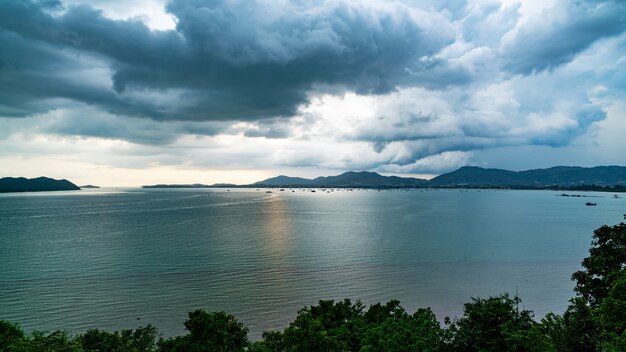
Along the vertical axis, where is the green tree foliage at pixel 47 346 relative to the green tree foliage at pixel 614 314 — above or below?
below

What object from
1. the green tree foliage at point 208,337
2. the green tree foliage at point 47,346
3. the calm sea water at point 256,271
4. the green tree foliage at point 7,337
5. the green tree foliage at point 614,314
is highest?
the green tree foliage at point 614,314

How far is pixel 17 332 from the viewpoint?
28.3 m

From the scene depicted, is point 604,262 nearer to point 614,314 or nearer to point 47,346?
point 614,314

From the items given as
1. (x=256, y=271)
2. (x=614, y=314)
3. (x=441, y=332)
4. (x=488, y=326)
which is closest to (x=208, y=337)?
(x=441, y=332)

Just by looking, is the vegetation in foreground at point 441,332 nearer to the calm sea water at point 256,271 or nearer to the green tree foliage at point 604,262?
the green tree foliage at point 604,262

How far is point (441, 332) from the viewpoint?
2719cm

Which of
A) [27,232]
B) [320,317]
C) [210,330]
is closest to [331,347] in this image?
[320,317]

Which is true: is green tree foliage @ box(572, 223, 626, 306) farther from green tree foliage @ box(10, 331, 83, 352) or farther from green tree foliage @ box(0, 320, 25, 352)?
green tree foliage @ box(0, 320, 25, 352)

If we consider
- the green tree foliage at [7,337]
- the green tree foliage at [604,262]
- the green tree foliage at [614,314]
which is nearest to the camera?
the green tree foliage at [614,314]

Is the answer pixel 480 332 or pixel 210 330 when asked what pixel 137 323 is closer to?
pixel 210 330

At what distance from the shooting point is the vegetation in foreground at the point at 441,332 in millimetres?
21000

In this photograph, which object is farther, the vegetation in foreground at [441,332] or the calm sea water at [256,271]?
the calm sea water at [256,271]

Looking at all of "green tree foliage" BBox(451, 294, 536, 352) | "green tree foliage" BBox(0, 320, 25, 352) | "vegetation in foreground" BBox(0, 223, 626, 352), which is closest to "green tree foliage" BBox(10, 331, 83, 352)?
"vegetation in foreground" BBox(0, 223, 626, 352)

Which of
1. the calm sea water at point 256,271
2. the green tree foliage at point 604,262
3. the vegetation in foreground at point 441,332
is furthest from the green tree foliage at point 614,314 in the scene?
the calm sea water at point 256,271
